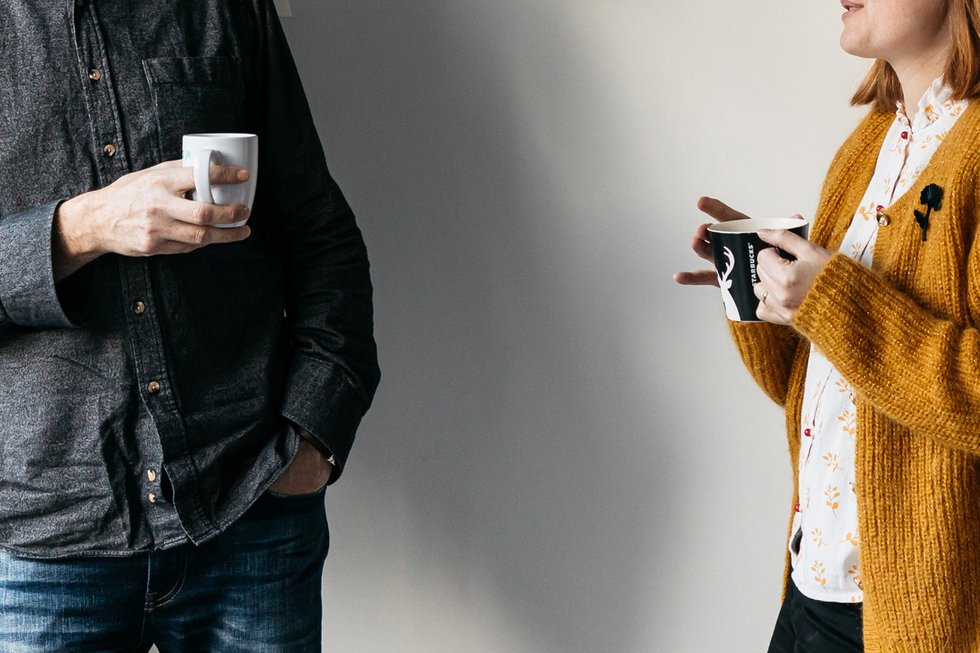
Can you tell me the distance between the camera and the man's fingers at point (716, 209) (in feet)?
4.04

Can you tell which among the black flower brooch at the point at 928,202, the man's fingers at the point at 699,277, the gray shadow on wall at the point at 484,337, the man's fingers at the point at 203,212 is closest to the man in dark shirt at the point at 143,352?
the man's fingers at the point at 203,212

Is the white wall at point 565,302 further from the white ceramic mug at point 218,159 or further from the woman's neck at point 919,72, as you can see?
the white ceramic mug at point 218,159

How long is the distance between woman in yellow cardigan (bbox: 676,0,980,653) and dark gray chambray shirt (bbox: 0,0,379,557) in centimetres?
60

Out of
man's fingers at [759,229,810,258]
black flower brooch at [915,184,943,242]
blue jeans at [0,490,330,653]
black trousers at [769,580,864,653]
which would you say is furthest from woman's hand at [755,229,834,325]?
blue jeans at [0,490,330,653]

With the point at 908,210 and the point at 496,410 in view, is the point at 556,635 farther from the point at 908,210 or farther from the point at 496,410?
the point at 908,210

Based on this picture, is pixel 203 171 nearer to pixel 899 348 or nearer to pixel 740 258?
pixel 740 258

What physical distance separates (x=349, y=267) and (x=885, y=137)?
696 millimetres

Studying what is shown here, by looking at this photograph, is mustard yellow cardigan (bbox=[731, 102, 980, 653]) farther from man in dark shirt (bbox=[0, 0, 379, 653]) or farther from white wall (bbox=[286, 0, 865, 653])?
man in dark shirt (bbox=[0, 0, 379, 653])

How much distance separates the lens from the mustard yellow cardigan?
37.7 inches

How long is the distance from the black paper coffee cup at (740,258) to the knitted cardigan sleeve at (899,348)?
8 cm

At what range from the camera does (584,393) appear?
1.59m

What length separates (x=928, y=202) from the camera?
1007 mm

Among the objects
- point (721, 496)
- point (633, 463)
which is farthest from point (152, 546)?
point (721, 496)

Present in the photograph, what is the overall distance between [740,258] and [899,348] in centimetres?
18
